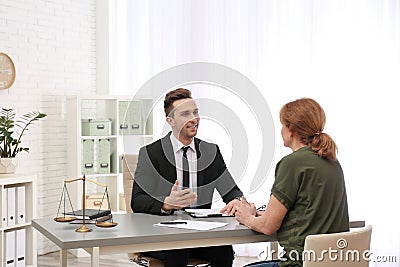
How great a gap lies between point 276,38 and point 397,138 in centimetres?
137

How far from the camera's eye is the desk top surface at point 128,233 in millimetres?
2878

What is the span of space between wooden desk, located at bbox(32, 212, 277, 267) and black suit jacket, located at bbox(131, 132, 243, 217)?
333 millimetres

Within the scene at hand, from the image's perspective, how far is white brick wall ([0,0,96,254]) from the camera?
5992mm

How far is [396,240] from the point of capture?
212 inches

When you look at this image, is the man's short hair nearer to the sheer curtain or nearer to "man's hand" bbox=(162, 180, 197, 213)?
"man's hand" bbox=(162, 180, 197, 213)

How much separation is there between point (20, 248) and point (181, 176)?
2282 mm

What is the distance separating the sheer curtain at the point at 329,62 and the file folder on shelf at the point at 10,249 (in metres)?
1.92

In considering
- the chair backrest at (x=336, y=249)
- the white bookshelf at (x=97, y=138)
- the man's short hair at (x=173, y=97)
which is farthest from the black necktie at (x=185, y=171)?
the white bookshelf at (x=97, y=138)

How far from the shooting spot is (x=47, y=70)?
632cm

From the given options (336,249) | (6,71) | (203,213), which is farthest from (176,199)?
(6,71)

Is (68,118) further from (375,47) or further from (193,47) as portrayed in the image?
(375,47)

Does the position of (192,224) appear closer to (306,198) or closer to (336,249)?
(306,198)

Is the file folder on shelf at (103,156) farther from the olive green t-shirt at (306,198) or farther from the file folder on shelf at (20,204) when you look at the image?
the olive green t-shirt at (306,198)

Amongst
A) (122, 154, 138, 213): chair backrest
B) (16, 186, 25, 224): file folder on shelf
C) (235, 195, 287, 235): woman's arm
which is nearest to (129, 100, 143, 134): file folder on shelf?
(16, 186, 25, 224): file folder on shelf
